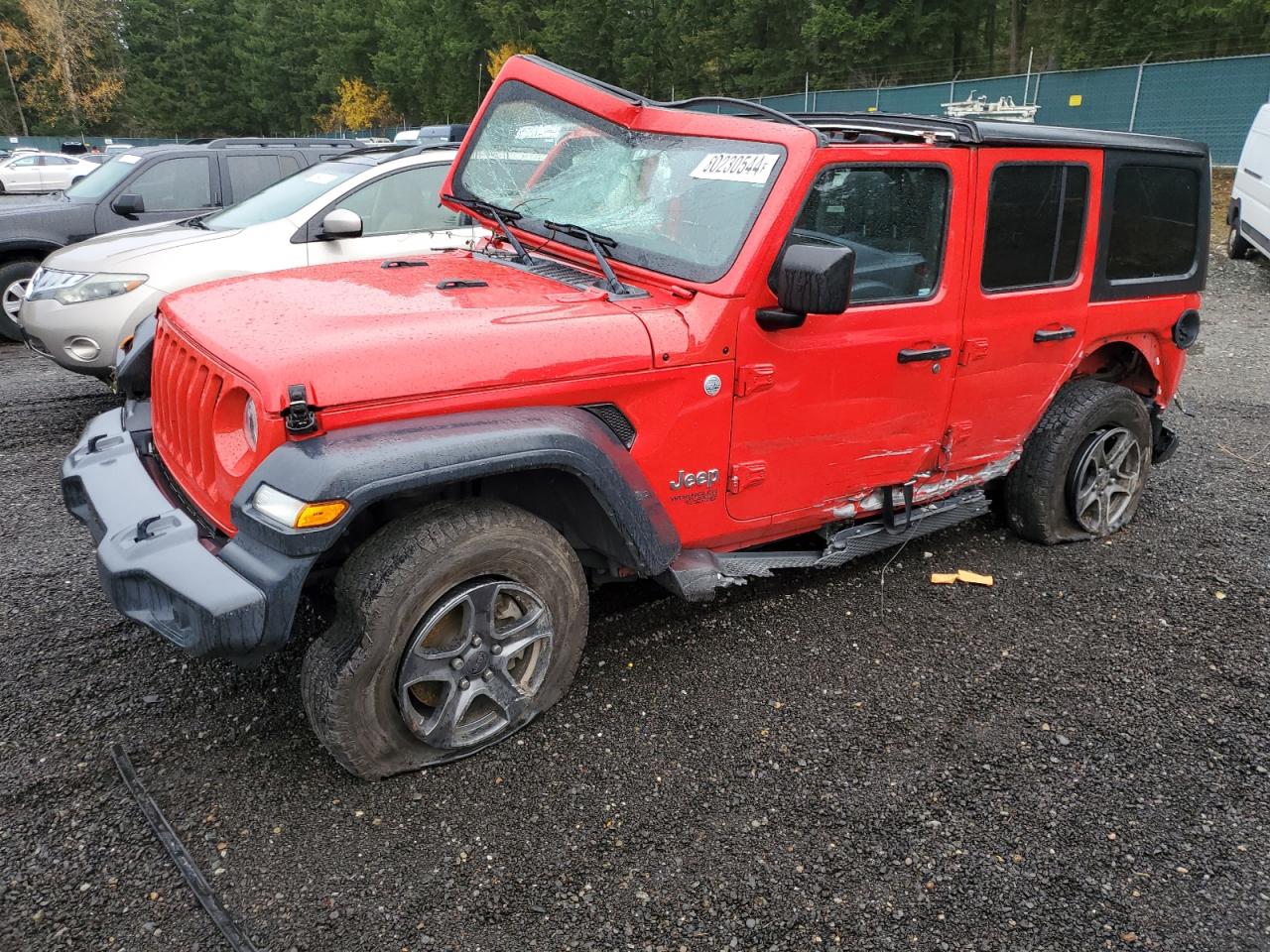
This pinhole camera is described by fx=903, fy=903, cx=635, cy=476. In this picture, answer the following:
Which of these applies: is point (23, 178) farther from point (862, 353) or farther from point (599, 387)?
point (862, 353)

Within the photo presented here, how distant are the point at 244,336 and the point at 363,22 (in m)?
63.7

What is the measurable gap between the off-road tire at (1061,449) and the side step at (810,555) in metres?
0.27

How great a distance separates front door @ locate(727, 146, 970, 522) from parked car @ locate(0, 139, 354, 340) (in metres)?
6.54

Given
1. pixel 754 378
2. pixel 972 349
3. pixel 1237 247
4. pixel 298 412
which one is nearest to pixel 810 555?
pixel 754 378

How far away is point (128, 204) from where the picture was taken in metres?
8.27

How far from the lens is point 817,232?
3.21 metres

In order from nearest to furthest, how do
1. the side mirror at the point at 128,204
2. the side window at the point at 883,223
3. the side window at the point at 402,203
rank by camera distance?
1. the side window at the point at 883,223
2. the side window at the point at 402,203
3. the side mirror at the point at 128,204

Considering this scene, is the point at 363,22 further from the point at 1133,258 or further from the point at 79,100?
the point at 1133,258

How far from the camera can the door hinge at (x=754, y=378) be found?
3113 millimetres

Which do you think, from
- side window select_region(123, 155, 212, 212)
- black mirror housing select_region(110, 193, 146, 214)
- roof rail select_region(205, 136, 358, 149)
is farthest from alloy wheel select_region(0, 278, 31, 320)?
roof rail select_region(205, 136, 358, 149)

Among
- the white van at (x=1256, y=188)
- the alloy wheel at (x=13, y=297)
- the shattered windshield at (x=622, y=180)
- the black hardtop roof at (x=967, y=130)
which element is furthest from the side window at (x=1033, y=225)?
the white van at (x=1256, y=188)

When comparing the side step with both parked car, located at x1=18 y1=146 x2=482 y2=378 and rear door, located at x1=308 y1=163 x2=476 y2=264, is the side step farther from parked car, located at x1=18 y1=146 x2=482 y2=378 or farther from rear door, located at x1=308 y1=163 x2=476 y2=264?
rear door, located at x1=308 y1=163 x2=476 y2=264

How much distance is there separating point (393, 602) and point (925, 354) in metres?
2.26

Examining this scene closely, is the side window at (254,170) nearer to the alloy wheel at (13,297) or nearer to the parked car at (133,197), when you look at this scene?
the parked car at (133,197)
